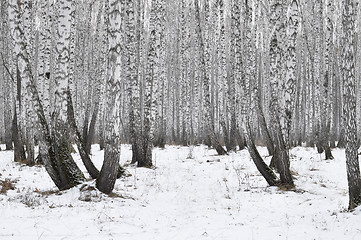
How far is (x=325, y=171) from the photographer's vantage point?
9789mm

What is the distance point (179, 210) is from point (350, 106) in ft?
12.1

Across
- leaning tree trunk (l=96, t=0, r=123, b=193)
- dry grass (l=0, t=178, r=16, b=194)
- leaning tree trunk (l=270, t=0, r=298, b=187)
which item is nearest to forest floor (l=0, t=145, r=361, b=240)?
dry grass (l=0, t=178, r=16, b=194)

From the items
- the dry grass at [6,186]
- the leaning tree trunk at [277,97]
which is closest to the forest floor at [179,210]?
the dry grass at [6,186]

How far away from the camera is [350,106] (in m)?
5.30

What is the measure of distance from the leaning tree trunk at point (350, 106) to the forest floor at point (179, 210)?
445mm

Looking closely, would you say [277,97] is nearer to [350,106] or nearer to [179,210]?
[350,106]

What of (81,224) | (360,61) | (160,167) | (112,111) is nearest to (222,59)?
(160,167)

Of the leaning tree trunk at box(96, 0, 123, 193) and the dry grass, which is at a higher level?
the leaning tree trunk at box(96, 0, 123, 193)

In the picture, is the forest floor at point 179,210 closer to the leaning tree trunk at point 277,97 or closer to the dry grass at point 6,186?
the dry grass at point 6,186

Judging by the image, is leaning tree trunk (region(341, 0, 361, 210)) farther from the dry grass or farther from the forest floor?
the dry grass

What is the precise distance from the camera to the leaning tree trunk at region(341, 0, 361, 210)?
5.17 m

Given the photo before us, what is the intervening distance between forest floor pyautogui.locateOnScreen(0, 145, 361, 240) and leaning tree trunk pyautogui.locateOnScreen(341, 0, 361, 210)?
445mm

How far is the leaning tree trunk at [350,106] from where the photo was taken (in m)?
5.17

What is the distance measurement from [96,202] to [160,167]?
486cm
